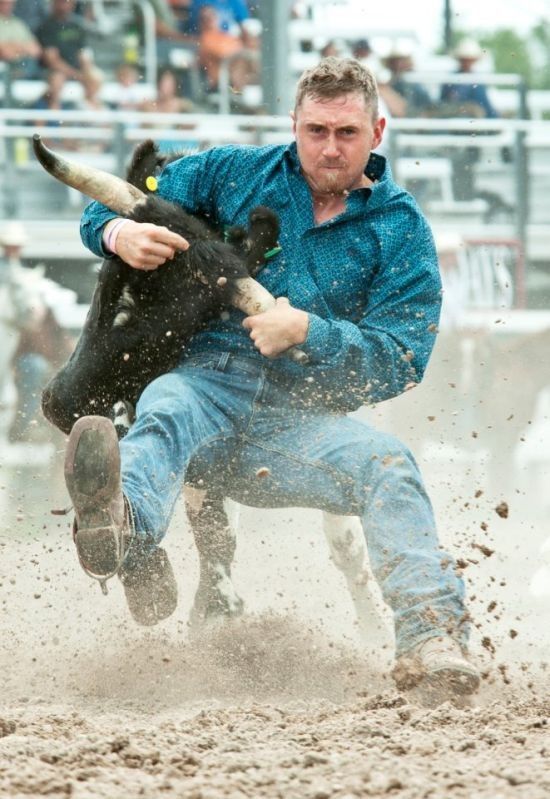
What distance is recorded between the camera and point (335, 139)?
4.40 m

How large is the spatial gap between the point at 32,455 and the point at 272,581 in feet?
11.2

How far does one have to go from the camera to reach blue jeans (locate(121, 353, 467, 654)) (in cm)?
404

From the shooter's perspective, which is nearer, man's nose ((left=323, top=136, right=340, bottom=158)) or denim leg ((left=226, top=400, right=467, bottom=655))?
denim leg ((left=226, top=400, right=467, bottom=655))

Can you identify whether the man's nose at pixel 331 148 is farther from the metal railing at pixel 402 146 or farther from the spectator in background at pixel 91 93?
the spectator in background at pixel 91 93

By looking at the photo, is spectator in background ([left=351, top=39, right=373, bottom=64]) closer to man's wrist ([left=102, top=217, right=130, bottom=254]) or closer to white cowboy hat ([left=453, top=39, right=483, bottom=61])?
white cowboy hat ([left=453, top=39, right=483, bottom=61])

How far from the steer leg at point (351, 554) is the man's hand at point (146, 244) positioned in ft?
4.89

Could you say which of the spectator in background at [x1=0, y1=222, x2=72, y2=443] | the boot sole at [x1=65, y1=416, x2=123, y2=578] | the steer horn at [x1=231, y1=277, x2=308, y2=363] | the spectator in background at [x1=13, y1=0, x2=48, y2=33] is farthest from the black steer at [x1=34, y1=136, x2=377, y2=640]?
the spectator in background at [x1=13, y1=0, x2=48, y2=33]

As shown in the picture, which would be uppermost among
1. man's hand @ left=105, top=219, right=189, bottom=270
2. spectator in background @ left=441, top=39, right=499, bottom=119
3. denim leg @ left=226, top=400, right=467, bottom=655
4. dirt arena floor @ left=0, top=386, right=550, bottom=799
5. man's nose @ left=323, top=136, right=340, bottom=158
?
spectator in background @ left=441, top=39, right=499, bottom=119

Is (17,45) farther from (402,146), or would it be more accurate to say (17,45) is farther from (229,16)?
(402,146)

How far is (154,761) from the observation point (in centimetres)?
311

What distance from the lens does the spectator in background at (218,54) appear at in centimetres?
1031

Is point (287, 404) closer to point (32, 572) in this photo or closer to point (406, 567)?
point (406, 567)

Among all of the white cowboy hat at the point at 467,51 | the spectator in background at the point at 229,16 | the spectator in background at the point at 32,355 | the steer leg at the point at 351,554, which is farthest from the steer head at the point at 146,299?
the white cowboy hat at the point at 467,51

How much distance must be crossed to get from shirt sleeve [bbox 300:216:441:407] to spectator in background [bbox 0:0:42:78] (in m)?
6.53
